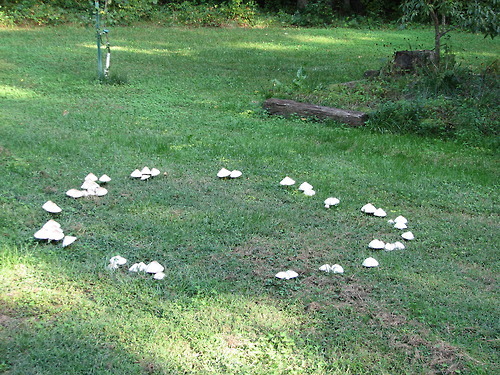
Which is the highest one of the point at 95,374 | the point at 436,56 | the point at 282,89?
the point at 436,56

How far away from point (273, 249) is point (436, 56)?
6076 millimetres

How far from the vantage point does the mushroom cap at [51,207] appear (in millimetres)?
4110

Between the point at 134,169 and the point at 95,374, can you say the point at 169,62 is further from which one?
the point at 95,374

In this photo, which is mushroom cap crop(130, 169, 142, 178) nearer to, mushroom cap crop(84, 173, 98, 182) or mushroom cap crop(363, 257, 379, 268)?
mushroom cap crop(84, 173, 98, 182)

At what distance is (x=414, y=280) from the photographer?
11.4 feet

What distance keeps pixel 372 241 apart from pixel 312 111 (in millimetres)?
3767

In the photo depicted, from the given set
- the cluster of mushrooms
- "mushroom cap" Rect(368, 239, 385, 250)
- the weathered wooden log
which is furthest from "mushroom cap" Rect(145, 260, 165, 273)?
the weathered wooden log

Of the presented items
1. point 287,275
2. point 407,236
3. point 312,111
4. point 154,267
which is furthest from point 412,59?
point 154,267

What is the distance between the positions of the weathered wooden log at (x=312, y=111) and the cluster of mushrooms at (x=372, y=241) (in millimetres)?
2422

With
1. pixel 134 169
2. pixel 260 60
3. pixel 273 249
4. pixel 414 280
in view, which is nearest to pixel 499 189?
pixel 414 280

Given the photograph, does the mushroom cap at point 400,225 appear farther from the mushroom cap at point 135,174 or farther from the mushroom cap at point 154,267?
the mushroom cap at point 135,174

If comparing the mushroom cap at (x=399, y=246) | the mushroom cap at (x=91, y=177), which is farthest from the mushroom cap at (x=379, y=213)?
the mushroom cap at (x=91, y=177)

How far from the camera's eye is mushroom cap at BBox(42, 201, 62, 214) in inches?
162

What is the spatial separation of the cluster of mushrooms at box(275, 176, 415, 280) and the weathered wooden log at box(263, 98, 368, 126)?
242cm
